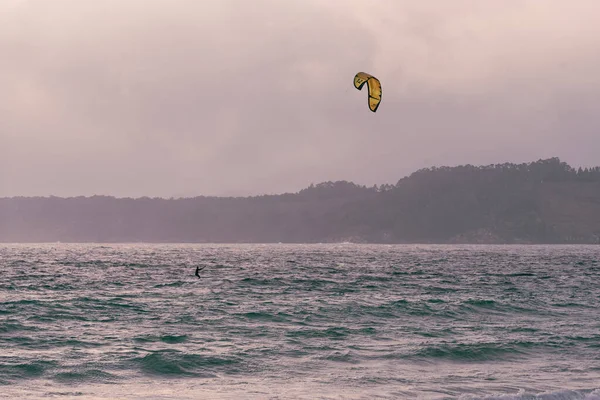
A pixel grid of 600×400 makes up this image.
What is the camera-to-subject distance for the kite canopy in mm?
36838

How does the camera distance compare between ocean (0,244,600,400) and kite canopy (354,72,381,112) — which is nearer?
ocean (0,244,600,400)

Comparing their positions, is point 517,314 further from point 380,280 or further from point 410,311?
point 380,280

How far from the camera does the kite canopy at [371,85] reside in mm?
36838

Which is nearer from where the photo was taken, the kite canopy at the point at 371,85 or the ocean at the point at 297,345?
the ocean at the point at 297,345

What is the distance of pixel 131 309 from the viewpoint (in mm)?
40438

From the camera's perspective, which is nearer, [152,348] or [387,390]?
[387,390]

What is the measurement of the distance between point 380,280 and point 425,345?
38647mm

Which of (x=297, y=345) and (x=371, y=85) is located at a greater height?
(x=371, y=85)

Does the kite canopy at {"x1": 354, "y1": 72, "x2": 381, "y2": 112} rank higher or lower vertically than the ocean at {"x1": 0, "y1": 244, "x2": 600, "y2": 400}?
higher

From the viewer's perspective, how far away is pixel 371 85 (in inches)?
1506

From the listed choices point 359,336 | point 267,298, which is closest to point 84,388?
point 359,336

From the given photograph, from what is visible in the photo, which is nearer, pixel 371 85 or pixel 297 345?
pixel 297 345

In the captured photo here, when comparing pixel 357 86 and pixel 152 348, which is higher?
pixel 357 86

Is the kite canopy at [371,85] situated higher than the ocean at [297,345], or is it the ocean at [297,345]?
the kite canopy at [371,85]
